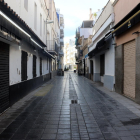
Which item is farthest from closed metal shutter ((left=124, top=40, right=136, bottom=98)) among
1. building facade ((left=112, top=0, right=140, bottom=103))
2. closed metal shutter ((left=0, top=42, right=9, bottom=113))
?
closed metal shutter ((left=0, top=42, right=9, bottom=113))

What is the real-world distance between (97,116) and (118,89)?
4.25 meters

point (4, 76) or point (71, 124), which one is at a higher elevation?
point (4, 76)

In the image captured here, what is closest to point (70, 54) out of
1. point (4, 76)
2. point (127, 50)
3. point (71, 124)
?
point (127, 50)

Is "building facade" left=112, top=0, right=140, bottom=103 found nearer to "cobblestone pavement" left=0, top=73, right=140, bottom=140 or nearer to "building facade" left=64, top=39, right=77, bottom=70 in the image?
"cobblestone pavement" left=0, top=73, right=140, bottom=140

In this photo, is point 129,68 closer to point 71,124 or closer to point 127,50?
point 127,50

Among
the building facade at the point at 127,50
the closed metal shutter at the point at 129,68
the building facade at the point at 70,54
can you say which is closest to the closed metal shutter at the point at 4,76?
the building facade at the point at 127,50

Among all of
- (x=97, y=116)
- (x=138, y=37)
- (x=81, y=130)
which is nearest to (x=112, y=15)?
(x=138, y=37)

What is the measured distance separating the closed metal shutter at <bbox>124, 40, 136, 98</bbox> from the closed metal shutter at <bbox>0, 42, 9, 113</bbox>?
5.51 meters

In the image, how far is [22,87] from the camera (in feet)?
25.4

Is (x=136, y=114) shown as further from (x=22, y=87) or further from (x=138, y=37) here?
(x=22, y=87)

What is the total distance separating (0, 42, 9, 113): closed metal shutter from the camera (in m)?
5.30

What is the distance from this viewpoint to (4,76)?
18.2 feet

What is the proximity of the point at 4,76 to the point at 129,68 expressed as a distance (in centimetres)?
572

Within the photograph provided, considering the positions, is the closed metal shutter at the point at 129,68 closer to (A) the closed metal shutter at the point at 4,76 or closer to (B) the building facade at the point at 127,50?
(B) the building facade at the point at 127,50
